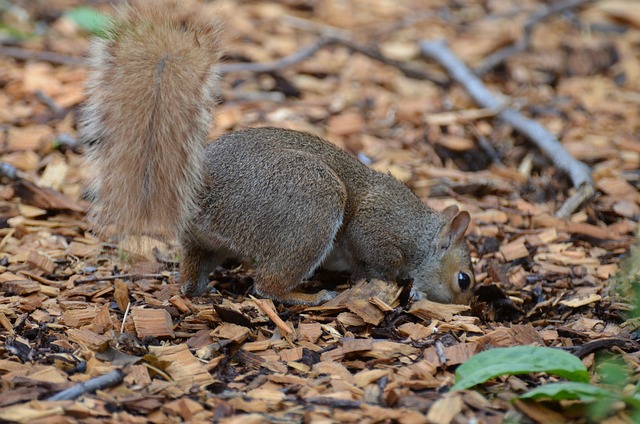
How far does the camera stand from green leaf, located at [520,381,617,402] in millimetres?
3023

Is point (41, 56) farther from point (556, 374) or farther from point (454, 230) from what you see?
point (556, 374)

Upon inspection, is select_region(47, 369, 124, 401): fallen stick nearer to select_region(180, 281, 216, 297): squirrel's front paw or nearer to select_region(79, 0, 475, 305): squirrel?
select_region(79, 0, 475, 305): squirrel

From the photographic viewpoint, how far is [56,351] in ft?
11.9

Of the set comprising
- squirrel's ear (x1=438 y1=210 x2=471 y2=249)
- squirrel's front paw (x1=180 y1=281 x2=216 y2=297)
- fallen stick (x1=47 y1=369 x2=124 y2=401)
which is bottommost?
squirrel's front paw (x1=180 y1=281 x2=216 y2=297)

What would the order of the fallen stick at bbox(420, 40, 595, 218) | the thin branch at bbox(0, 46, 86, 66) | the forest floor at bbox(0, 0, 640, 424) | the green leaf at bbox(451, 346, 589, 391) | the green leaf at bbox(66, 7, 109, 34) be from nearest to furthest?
1. the green leaf at bbox(451, 346, 589, 391)
2. the forest floor at bbox(0, 0, 640, 424)
3. the fallen stick at bbox(420, 40, 595, 218)
4. the thin branch at bbox(0, 46, 86, 66)
5. the green leaf at bbox(66, 7, 109, 34)

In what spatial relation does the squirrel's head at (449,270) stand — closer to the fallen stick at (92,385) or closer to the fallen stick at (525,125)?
the fallen stick at (525,125)

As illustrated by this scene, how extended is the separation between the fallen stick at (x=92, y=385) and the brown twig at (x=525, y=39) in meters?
5.56

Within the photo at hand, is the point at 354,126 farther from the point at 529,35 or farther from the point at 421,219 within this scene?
the point at 529,35

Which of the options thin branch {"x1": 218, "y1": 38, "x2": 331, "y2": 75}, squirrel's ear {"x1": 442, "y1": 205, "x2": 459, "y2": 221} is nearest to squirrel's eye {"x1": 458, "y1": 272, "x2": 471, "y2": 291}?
squirrel's ear {"x1": 442, "y1": 205, "x2": 459, "y2": 221}

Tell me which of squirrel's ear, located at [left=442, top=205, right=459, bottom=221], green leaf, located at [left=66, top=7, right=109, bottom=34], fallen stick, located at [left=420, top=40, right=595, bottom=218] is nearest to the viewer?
squirrel's ear, located at [left=442, top=205, right=459, bottom=221]

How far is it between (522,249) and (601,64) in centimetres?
378

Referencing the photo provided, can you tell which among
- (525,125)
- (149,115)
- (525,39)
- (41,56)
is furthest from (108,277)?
(525,39)

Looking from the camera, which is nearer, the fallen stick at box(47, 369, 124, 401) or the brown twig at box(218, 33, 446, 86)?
the fallen stick at box(47, 369, 124, 401)

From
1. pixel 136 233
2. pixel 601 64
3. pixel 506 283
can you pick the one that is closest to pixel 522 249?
pixel 506 283
